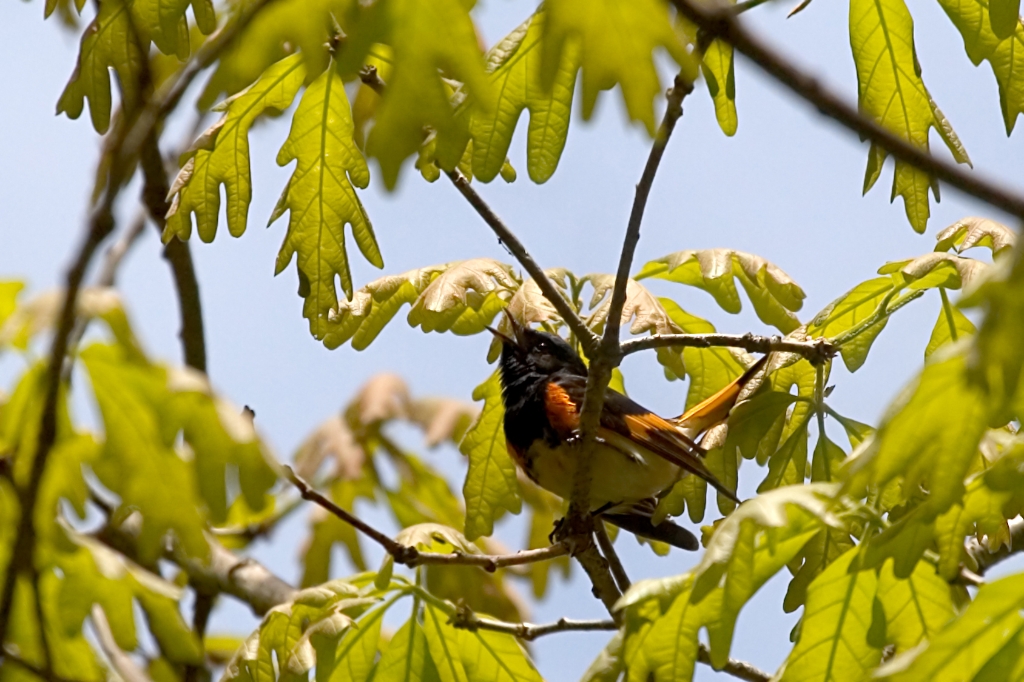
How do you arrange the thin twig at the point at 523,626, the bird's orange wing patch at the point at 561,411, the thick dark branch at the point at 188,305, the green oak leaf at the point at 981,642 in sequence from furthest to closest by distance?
the thick dark branch at the point at 188,305
the bird's orange wing patch at the point at 561,411
the thin twig at the point at 523,626
the green oak leaf at the point at 981,642

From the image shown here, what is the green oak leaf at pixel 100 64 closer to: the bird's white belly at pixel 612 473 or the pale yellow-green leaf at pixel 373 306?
the pale yellow-green leaf at pixel 373 306

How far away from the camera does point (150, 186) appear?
4.94 m

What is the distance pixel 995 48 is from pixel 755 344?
3.39 feet

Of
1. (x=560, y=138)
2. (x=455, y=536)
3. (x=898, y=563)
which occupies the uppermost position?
(x=560, y=138)

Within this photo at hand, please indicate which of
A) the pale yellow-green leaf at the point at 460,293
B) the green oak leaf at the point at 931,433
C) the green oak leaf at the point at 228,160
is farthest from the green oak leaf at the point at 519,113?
the green oak leaf at the point at 931,433

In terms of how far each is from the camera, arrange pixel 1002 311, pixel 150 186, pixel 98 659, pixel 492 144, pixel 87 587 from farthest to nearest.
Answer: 1. pixel 150 186
2. pixel 492 144
3. pixel 98 659
4. pixel 87 587
5. pixel 1002 311

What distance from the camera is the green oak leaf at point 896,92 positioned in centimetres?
311

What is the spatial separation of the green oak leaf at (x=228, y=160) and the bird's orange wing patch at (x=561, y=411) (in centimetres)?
142

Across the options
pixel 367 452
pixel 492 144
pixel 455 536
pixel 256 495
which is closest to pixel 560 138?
pixel 492 144

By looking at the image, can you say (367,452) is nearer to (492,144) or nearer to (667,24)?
(492,144)

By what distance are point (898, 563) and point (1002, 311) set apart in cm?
87

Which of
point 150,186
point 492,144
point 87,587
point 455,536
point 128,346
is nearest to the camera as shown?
point 128,346

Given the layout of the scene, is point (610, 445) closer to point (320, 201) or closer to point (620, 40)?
point (320, 201)

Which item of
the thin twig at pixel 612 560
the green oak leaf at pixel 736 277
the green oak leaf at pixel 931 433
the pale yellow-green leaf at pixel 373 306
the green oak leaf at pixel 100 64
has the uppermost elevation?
the green oak leaf at pixel 100 64
